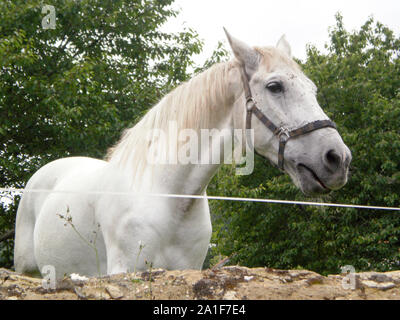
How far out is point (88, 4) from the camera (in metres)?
9.58

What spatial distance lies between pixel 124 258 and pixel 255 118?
1.31 metres

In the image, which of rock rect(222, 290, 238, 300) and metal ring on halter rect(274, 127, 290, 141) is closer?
rock rect(222, 290, 238, 300)

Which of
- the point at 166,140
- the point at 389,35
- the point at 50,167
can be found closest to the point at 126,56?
the point at 50,167

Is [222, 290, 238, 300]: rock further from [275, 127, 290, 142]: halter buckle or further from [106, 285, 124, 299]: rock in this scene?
[275, 127, 290, 142]: halter buckle

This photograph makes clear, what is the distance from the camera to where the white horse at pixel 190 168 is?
2.66 metres

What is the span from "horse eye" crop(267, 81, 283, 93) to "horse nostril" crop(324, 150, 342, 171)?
22.7 inches

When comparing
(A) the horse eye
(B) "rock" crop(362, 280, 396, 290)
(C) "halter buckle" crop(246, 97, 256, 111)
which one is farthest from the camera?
(C) "halter buckle" crop(246, 97, 256, 111)

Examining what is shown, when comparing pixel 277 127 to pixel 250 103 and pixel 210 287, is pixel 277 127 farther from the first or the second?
pixel 210 287

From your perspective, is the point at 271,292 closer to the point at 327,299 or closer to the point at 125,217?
the point at 327,299

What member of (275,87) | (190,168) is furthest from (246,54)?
(190,168)

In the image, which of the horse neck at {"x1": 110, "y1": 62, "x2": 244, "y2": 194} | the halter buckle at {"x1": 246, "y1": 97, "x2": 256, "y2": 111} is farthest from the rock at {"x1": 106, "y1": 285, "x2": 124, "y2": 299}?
the halter buckle at {"x1": 246, "y1": 97, "x2": 256, "y2": 111}

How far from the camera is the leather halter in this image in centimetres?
261

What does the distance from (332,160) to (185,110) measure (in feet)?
3.85

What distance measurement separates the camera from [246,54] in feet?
10.1
